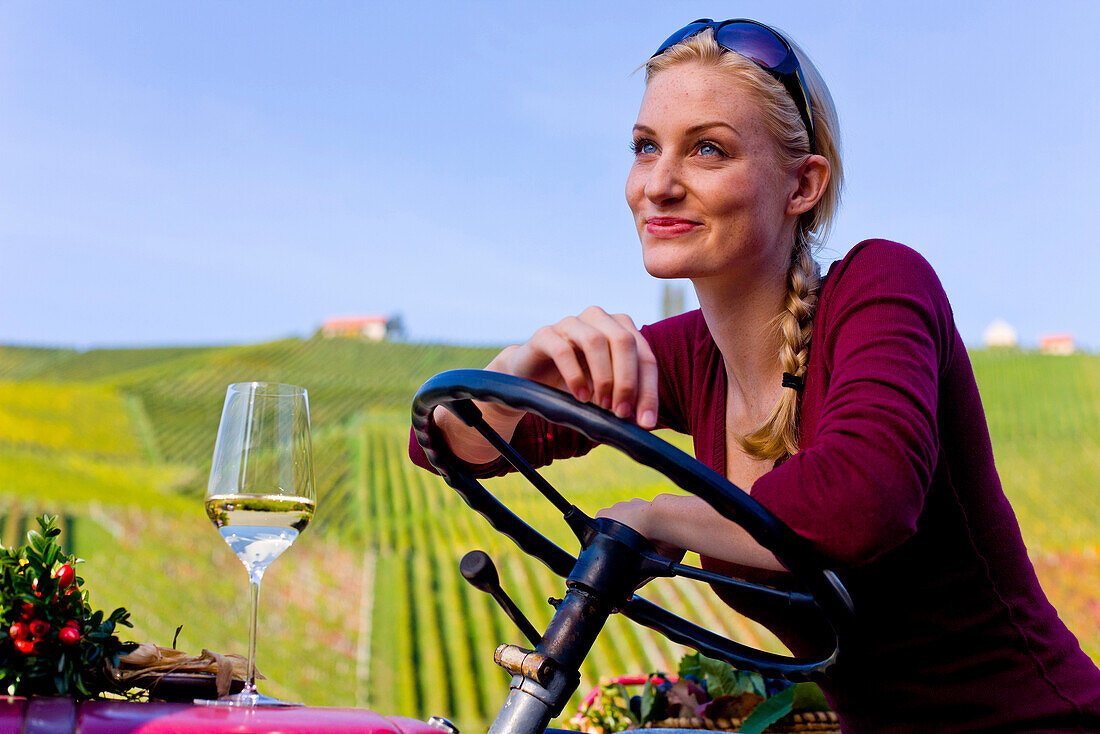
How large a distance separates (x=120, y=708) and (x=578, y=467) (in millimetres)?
13448

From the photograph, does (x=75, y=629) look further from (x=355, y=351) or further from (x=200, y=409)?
(x=355, y=351)

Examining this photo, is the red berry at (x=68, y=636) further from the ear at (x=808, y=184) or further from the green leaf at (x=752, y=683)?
the green leaf at (x=752, y=683)

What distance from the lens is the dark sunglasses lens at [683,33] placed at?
A: 1284 mm

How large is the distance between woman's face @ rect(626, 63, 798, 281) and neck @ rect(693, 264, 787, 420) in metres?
0.07

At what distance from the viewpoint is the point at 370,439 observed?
47.5 feet

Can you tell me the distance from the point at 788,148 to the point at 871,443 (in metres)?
0.55

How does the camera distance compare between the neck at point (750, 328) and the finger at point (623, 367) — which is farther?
the neck at point (750, 328)

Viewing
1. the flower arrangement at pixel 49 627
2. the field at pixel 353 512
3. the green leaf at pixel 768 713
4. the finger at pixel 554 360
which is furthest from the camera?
the field at pixel 353 512

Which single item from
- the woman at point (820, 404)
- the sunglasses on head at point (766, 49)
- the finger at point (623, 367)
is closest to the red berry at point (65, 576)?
the woman at point (820, 404)

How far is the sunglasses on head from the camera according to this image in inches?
48.0

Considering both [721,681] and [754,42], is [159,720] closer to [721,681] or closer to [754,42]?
[754,42]

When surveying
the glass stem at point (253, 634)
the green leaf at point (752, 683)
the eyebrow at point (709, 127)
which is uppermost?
the eyebrow at point (709, 127)

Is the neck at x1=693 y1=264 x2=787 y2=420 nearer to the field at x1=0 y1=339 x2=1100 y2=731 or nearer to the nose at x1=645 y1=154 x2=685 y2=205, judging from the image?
the nose at x1=645 y1=154 x2=685 y2=205

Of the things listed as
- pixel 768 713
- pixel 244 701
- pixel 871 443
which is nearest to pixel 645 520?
pixel 871 443
